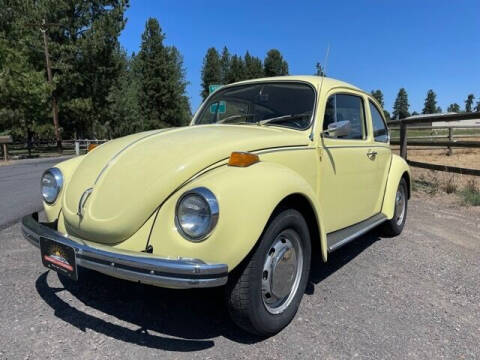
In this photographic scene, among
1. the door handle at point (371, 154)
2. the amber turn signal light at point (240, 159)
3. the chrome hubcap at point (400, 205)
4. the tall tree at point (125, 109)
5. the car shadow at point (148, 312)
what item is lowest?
the car shadow at point (148, 312)

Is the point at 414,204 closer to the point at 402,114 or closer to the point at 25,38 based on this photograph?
the point at 25,38

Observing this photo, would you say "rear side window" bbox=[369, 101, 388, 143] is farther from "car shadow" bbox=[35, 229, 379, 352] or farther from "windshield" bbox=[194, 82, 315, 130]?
"car shadow" bbox=[35, 229, 379, 352]

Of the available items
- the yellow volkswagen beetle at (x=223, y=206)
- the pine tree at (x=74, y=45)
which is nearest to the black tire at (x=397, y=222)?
the yellow volkswagen beetle at (x=223, y=206)

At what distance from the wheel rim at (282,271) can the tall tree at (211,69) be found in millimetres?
58871

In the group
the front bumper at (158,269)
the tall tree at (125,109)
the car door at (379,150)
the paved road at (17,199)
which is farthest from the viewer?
the tall tree at (125,109)

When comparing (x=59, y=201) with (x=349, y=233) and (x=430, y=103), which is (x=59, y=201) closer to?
(x=349, y=233)

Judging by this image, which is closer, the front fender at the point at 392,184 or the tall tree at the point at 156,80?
the front fender at the point at 392,184

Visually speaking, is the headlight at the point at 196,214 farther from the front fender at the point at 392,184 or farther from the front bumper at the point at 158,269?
the front fender at the point at 392,184

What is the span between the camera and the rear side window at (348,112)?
3.60 metres

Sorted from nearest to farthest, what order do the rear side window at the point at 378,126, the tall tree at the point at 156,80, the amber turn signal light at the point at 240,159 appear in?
the amber turn signal light at the point at 240,159 → the rear side window at the point at 378,126 → the tall tree at the point at 156,80

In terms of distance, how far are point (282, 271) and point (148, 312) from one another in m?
1.04

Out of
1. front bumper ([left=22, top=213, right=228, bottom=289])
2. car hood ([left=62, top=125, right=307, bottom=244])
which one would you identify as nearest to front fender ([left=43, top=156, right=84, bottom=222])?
car hood ([left=62, top=125, right=307, bottom=244])

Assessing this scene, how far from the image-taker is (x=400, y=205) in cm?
507

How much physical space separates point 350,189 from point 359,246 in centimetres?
115
